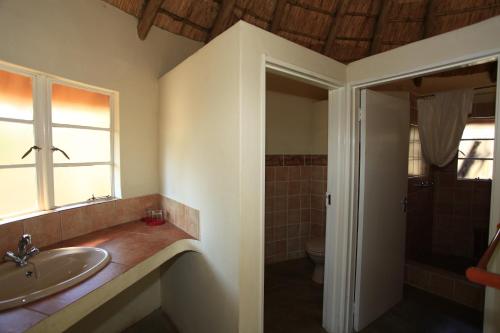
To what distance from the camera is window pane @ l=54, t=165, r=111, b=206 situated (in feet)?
5.73

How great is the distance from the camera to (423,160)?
328 centimetres

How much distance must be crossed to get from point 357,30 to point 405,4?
46 centimetres

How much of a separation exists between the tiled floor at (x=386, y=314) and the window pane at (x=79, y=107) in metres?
2.21

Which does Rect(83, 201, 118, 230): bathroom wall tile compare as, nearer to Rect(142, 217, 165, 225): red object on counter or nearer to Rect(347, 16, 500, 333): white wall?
Rect(142, 217, 165, 225): red object on counter

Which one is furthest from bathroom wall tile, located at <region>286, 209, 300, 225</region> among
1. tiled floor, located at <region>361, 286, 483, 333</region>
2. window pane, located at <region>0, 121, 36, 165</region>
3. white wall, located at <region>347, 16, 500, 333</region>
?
window pane, located at <region>0, 121, 36, 165</region>

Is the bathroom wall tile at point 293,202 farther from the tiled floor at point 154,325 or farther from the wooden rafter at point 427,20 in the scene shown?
the wooden rafter at point 427,20

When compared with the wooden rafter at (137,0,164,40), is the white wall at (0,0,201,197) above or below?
below

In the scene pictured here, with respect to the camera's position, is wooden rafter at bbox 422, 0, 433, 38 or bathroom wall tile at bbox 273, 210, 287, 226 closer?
wooden rafter at bbox 422, 0, 433, 38

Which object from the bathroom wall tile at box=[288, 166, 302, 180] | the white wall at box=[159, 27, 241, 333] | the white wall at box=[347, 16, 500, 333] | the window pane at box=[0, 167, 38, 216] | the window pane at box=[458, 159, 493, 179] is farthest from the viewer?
the window pane at box=[458, 159, 493, 179]

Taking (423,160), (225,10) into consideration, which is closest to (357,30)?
(225,10)

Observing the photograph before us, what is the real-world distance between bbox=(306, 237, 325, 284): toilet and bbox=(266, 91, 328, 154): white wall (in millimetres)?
1177

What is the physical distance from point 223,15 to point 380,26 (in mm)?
1620

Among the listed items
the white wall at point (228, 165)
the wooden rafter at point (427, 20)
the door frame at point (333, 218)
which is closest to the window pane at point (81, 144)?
the white wall at point (228, 165)

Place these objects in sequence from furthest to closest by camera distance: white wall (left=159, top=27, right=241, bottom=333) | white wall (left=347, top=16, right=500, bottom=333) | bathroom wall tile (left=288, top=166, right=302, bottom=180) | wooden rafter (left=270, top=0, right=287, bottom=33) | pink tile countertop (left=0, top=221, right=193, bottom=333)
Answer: bathroom wall tile (left=288, top=166, right=302, bottom=180) < wooden rafter (left=270, top=0, right=287, bottom=33) < white wall (left=159, top=27, right=241, bottom=333) < white wall (left=347, top=16, right=500, bottom=333) < pink tile countertop (left=0, top=221, right=193, bottom=333)
